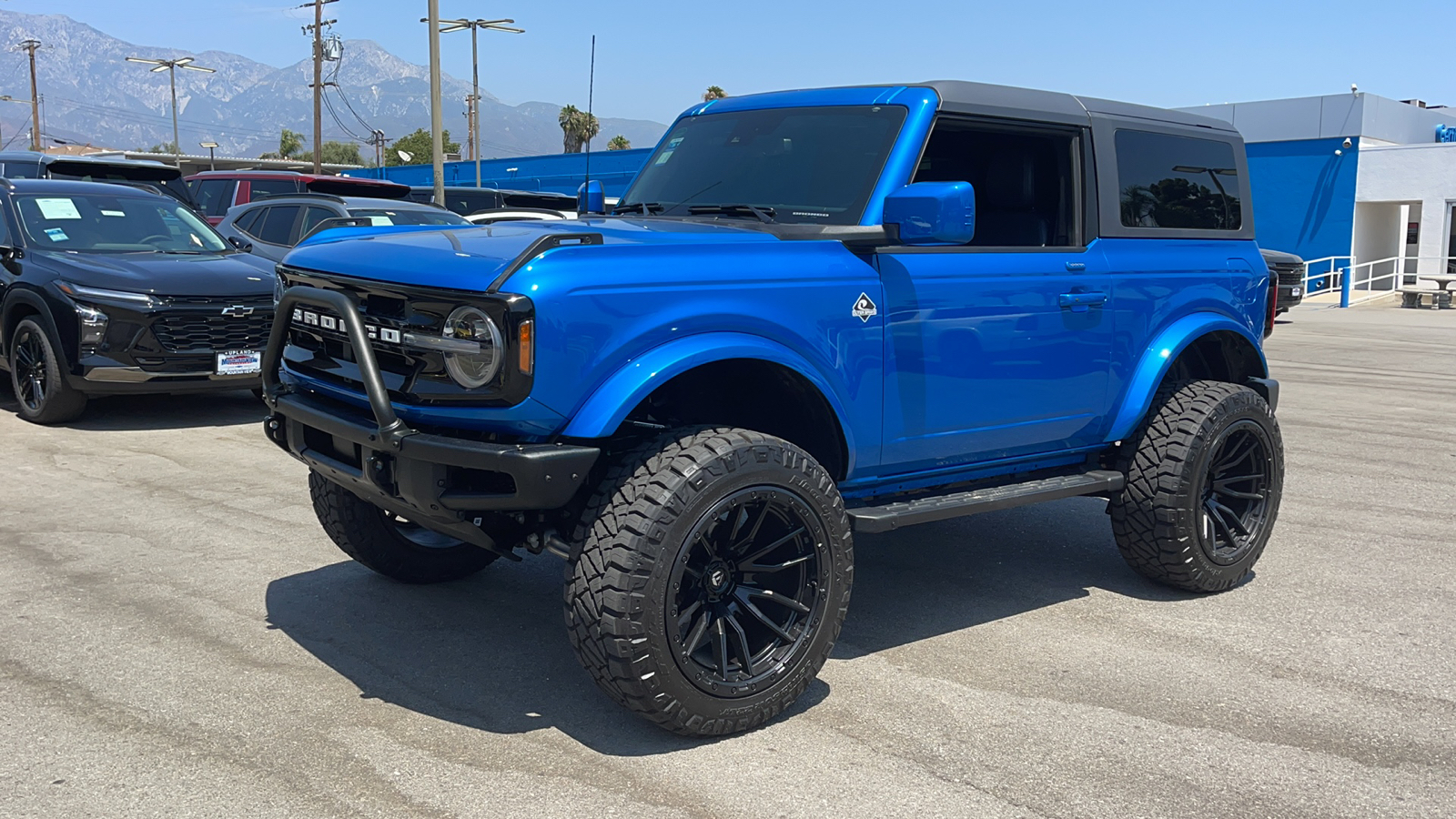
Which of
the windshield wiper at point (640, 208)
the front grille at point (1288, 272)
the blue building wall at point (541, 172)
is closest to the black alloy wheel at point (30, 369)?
the windshield wiper at point (640, 208)

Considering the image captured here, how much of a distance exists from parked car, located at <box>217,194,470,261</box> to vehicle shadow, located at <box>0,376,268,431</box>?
1.71 metres

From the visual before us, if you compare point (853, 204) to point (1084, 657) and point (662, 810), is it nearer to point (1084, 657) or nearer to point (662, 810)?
point (1084, 657)

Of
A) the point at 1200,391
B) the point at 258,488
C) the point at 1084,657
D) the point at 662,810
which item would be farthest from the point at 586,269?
the point at 258,488

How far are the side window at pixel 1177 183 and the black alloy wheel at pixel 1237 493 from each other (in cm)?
95

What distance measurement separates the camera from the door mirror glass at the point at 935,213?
3928 millimetres

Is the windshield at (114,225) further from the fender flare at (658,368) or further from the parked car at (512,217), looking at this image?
the fender flare at (658,368)

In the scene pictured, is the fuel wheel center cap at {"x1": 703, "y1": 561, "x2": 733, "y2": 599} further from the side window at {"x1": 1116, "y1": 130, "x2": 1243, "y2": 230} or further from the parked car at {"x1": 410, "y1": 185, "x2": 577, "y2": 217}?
the parked car at {"x1": 410, "y1": 185, "x2": 577, "y2": 217}

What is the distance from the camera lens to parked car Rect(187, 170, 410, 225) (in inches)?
539

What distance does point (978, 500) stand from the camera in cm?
436

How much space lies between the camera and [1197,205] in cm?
539

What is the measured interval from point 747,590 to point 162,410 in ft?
23.4

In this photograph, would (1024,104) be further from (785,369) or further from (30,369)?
(30,369)

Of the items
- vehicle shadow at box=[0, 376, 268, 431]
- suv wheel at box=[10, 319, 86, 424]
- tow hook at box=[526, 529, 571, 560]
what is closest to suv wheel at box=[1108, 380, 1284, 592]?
tow hook at box=[526, 529, 571, 560]

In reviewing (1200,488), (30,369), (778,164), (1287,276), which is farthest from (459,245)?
(1287,276)
